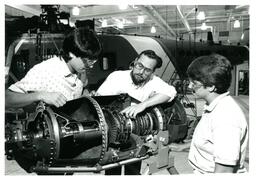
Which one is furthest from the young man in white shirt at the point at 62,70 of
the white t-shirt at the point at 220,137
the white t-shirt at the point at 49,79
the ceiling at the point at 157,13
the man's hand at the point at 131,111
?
the ceiling at the point at 157,13

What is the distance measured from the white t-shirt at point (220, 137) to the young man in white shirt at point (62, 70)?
18.8 inches

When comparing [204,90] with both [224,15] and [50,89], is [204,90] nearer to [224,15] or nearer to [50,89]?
[50,89]

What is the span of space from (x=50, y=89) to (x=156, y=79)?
56 centimetres

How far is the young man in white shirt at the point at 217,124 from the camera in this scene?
0.67 metres

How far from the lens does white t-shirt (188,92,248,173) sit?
26.2 inches

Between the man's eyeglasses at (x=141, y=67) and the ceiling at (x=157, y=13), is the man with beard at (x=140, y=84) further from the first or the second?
the ceiling at (x=157, y=13)

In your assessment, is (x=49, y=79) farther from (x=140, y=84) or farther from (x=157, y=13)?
(x=157, y=13)

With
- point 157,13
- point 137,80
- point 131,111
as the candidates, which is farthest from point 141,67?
point 157,13

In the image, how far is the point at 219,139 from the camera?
0.68 metres

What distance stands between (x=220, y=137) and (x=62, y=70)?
649mm

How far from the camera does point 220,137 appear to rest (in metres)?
0.67

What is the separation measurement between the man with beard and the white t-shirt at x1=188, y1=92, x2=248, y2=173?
389 millimetres
